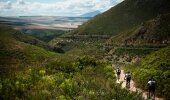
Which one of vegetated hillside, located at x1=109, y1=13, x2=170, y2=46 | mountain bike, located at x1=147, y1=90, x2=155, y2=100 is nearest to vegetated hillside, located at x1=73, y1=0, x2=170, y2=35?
vegetated hillside, located at x1=109, y1=13, x2=170, y2=46

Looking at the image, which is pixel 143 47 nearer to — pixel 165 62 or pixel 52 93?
pixel 165 62

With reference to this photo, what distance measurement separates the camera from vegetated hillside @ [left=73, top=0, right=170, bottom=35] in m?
169

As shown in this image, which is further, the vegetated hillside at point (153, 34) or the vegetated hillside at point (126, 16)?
the vegetated hillside at point (126, 16)

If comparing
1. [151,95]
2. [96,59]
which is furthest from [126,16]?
[151,95]

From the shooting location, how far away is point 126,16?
589ft

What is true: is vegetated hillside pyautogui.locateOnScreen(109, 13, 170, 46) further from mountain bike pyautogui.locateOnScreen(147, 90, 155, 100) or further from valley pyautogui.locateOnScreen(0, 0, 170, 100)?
mountain bike pyautogui.locateOnScreen(147, 90, 155, 100)

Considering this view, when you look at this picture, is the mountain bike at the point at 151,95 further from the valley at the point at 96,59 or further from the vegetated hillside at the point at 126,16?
the vegetated hillside at the point at 126,16

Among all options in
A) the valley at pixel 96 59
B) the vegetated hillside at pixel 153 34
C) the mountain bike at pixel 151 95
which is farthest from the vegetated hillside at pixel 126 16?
the mountain bike at pixel 151 95

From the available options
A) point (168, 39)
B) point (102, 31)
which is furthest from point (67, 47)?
point (168, 39)

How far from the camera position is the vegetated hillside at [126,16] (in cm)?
16900

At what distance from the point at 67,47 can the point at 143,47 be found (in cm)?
5983

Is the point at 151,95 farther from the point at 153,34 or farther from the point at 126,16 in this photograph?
the point at 126,16

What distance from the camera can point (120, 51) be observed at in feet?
325

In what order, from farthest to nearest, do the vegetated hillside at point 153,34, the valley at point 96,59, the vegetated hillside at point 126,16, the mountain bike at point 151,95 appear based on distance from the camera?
1. the vegetated hillside at point 126,16
2. the vegetated hillside at point 153,34
3. the mountain bike at point 151,95
4. the valley at point 96,59
